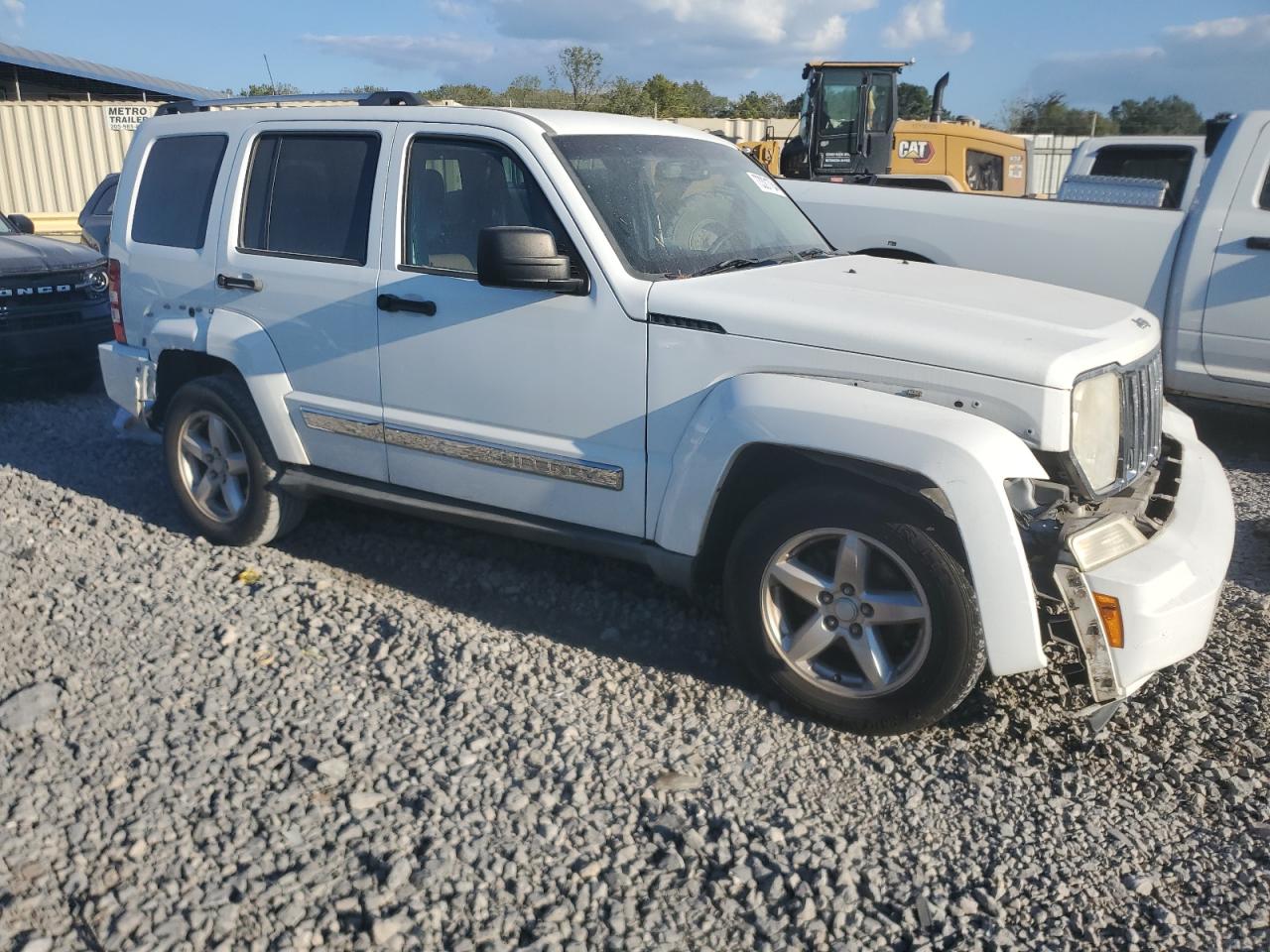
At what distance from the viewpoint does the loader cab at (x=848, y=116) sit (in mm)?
13695

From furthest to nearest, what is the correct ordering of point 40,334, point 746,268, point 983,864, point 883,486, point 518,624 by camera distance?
point 40,334, point 518,624, point 746,268, point 883,486, point 983,864

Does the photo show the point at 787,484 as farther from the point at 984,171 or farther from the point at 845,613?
the point at 984,171

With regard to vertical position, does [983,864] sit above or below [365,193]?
below

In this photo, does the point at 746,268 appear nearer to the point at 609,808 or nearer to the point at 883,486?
the point at 883,486

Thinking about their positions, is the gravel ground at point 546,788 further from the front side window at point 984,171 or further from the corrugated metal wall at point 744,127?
the corrugated metal wall at point 744,127

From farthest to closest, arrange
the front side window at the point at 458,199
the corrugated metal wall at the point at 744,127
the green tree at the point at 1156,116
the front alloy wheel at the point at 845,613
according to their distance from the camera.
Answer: the green tree at the point at 1156,116 → the corrugated metal wall at the point at 744,127 → the front side window at the point at 458,199 → the front alloy wheel at the point at 845,613

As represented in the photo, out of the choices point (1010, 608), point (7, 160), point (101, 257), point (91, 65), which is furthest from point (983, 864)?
point (91, 65)

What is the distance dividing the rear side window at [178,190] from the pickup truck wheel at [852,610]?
3.10 metres

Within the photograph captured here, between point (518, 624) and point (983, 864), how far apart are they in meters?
2.06

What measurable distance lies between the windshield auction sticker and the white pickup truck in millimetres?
2567

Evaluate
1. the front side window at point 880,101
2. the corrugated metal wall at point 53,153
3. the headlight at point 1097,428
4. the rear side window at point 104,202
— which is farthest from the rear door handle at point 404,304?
the corrugated metal wall at point 53,153

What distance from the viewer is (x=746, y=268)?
4.11 meters

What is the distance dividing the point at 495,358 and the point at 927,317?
1578 mm

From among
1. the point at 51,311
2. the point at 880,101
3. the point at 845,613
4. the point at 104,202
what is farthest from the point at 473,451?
the point at 880,101
